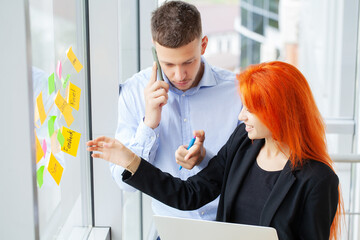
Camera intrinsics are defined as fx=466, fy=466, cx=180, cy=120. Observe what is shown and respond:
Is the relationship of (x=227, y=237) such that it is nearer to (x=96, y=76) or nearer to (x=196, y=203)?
(x=196, y=203)

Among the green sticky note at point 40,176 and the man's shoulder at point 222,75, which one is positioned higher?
the man's shoulder at point 222,75

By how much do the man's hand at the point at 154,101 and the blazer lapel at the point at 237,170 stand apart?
0.30 metres

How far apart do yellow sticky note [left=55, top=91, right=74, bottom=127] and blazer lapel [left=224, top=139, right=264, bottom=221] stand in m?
0.56

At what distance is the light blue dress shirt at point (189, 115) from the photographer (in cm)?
179

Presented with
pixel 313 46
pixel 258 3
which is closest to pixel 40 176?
pixel 313 46

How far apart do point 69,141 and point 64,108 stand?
11cm

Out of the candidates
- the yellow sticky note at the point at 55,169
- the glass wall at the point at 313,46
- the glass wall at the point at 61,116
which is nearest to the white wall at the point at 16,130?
the glass wall at the point at 61,116

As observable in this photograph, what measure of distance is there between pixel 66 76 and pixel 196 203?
62cm

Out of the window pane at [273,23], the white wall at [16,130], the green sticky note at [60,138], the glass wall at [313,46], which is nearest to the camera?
the white wall at [16,130]

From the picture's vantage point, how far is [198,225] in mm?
1262

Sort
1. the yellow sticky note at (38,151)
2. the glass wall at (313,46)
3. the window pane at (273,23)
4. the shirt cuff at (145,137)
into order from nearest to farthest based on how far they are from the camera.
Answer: the yellow sticky note at (38,151) < the shirt cuff at (145,137) < the glass wall at (313,46) < the window pane at (273,23)

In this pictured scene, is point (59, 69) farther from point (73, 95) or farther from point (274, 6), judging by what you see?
point (274, 6)

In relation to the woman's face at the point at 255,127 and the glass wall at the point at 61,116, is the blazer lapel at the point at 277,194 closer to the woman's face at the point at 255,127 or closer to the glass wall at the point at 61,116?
the woman's face at the point at 255,127

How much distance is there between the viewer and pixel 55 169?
135cm
